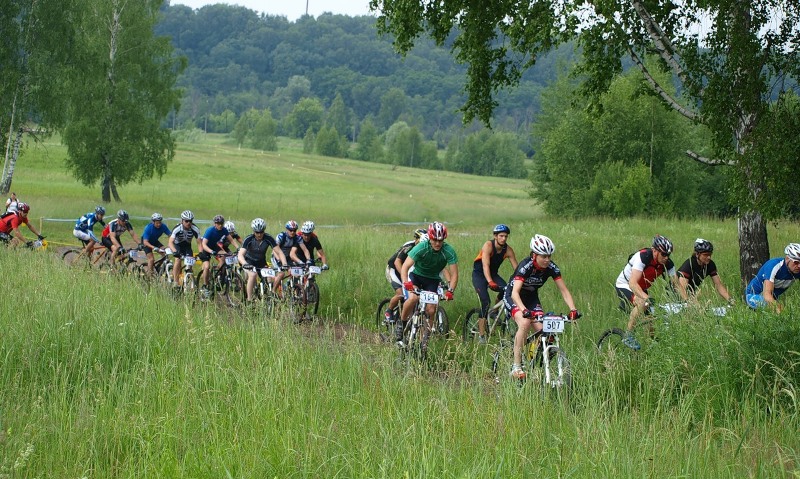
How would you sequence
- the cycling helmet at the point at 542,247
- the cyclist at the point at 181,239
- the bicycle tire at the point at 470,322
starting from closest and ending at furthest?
the cycling helmet at the point at 542,247, the bicycle tire at the point at 470,322, the cyclist at the point at 181,239

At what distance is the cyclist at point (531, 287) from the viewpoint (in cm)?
930

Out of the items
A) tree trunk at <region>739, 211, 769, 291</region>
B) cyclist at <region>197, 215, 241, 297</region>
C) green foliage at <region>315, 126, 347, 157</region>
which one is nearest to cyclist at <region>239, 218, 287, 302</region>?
cyclist at <region>197, 215, 241, 297</region>

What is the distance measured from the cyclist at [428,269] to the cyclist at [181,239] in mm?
6835

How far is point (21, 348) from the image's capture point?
8188 mm

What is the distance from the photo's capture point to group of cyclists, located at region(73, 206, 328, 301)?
15859 millimetres

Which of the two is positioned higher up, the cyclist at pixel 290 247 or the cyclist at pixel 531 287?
the cyclist at pixel 531 287

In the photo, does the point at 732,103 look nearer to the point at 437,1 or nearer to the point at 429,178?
the point at 437,1

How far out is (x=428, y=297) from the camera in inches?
446

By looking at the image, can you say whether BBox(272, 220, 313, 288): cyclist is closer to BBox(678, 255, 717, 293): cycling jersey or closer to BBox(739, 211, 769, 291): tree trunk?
BBox(678, 255, 717, 293): cycling jersey

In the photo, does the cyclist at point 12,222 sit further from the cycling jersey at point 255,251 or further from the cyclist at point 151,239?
the cycling jersey at point 255,251

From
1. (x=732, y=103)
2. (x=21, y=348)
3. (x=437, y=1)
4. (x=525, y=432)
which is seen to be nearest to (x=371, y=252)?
(x=437, y=1)

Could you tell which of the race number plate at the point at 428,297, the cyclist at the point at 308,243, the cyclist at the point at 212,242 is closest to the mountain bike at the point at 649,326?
the race number plate at the point at 428,297

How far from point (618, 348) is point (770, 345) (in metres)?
1.81

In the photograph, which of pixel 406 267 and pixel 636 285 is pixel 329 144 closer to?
pixel 406 267
